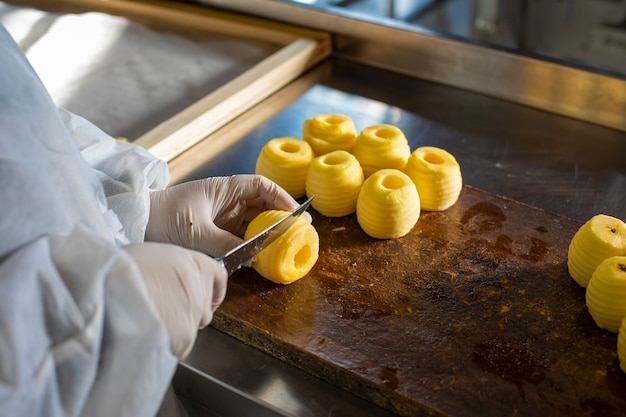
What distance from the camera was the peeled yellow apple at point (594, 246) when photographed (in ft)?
5.20

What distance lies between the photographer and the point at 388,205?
5.73 ft

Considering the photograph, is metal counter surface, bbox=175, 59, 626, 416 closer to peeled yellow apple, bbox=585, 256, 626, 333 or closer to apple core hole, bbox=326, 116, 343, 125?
apple core hole, bbox=326, 116, 343, 125

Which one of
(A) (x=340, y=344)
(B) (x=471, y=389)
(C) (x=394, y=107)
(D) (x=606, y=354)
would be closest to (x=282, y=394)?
(A) (x=340, y=344)

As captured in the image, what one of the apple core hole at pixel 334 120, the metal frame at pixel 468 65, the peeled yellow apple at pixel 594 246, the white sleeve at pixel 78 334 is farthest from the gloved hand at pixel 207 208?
the metal frame at pixel 468 65

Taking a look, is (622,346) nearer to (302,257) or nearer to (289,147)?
(302,257)

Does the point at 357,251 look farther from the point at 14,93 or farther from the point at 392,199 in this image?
the point at 14,93

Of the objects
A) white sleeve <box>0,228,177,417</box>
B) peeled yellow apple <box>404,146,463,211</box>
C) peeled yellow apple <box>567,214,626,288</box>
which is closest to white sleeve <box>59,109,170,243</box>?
white sleeve <box>0,228,177,417</box>

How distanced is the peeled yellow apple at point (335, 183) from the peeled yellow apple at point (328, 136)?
0.37 ft

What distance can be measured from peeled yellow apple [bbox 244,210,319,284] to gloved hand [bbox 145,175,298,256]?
7 centimetres

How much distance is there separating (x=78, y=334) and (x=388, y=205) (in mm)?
938

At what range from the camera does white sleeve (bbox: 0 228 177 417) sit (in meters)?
0.97

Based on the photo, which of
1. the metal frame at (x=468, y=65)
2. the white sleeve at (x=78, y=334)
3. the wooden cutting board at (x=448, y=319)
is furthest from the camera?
the metal frame at (x=468, y=65)

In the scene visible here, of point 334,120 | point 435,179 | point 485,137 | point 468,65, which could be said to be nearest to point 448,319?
point 435,179

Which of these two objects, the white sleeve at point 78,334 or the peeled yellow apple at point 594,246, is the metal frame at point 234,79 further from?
the peeled yellow apple at point 594,246
